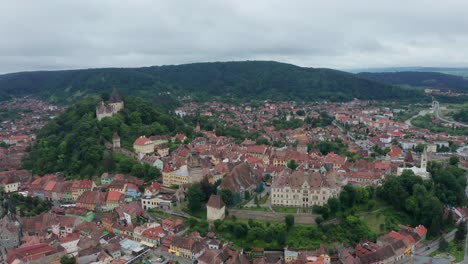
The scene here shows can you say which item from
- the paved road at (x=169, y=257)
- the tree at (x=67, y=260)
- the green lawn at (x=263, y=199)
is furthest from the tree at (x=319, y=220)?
the tree at (x=67, y=260)

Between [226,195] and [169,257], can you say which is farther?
[226,195]

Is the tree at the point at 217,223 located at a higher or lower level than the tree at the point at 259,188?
lower

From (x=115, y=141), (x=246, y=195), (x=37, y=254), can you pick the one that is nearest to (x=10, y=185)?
(x=115, y=141)

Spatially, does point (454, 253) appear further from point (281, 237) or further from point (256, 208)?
point (256, 208)

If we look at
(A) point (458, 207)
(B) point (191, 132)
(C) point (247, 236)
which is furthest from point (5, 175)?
(A) point (458, 207)

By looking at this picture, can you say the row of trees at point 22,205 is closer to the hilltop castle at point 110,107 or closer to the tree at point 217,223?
the hilltop castle at point 110,107

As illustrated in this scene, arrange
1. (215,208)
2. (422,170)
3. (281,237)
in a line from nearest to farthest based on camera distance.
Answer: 1. (281,237)
2. (215,208)
3. (422,170)

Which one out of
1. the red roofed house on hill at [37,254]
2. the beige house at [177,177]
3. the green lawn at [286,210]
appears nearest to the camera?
the red roofed house on hill at [37,254]
